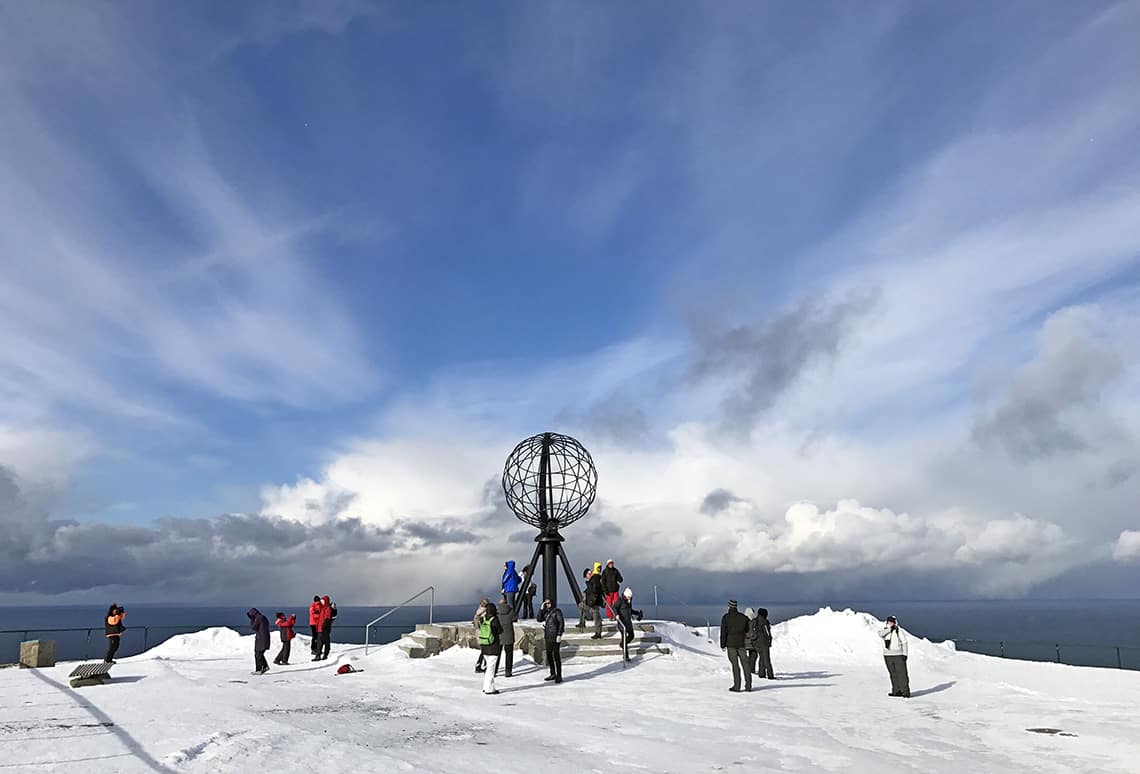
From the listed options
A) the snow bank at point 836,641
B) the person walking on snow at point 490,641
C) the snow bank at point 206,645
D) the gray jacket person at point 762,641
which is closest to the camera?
the person walking on snow at point 490,641

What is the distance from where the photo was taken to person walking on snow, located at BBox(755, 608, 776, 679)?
54.9 feet

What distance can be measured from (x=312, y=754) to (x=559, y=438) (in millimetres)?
16661

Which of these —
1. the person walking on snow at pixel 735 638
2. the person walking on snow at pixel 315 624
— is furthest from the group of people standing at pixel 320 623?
the person walking on snow at pixel 735 638

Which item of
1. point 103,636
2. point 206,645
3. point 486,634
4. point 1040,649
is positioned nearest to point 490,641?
point 486,634

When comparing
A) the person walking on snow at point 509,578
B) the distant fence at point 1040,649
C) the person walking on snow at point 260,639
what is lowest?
the distant fence at point 1040,649

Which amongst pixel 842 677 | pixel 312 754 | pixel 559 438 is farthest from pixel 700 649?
pixel 312 754

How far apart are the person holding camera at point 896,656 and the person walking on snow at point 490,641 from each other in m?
7.47

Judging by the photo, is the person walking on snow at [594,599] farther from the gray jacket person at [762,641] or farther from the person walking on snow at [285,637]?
the person walking on snow at [285,637]

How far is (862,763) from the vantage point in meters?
9.32

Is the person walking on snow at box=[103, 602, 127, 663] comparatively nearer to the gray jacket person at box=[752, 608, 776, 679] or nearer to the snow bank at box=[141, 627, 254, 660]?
the snow bank at box=[141, 627, 254, 660]

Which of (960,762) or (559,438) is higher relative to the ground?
(559,438)

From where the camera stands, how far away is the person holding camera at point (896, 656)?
14.7m

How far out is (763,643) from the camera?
1706 centimetres

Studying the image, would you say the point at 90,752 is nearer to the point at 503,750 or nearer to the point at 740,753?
the point at 503,750
